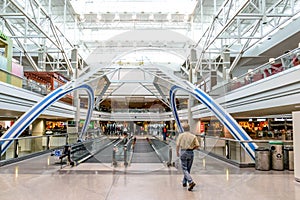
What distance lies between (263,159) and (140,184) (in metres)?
5.14

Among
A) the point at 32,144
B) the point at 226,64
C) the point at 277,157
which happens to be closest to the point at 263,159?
the point at 277,157

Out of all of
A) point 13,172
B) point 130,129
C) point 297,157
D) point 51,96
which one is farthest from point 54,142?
point 297,157

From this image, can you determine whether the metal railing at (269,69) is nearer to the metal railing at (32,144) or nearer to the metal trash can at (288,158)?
the metal trash can at (288,158)

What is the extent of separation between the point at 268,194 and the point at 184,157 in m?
2.15

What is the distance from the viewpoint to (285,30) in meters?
21.9

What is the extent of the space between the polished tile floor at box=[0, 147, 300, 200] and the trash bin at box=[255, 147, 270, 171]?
319 millimetres

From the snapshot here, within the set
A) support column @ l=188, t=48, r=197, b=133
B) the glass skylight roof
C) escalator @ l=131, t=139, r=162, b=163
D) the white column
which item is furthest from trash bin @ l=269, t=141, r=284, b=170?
the glass skylight roof

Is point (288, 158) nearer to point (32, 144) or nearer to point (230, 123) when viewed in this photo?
point (230, 123)

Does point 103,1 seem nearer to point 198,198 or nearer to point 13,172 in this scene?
point 13,172

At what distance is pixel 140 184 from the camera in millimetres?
8242

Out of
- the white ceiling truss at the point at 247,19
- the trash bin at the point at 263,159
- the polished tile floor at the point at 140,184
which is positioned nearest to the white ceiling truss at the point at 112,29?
the white ceiling truss at the point at 247,19

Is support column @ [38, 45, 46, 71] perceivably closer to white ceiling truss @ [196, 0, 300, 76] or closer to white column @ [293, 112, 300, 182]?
white ceiling truss @ [196, 0, 300, 76]

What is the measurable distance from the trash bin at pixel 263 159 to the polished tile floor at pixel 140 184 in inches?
12.6

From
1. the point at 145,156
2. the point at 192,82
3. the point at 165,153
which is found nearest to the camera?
the point at 165,153
